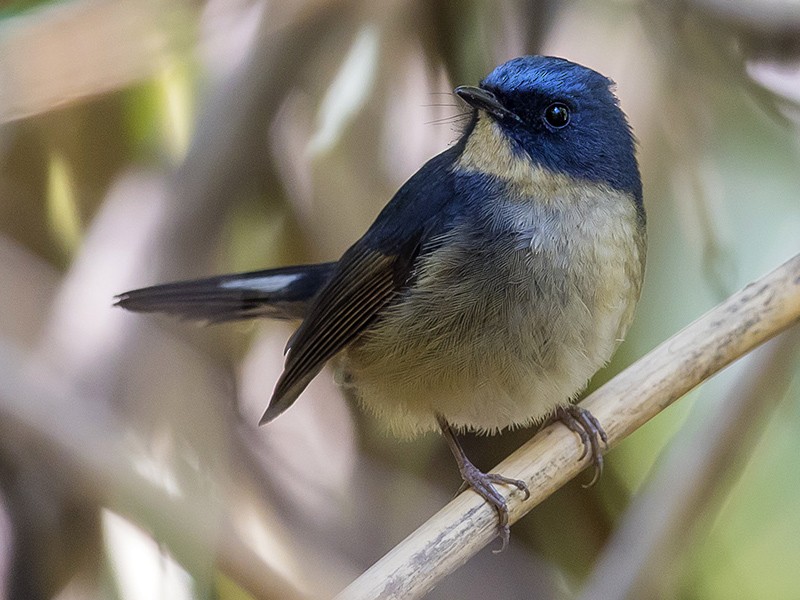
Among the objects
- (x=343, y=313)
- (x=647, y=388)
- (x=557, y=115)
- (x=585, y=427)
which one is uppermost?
(x=557, y=115)

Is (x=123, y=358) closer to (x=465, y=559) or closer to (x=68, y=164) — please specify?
(x=68, y=164)

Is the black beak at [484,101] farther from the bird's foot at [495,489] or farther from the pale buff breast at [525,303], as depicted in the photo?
the bird's foot at [495,489]

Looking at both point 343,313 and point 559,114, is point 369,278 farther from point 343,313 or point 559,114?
point 559,114

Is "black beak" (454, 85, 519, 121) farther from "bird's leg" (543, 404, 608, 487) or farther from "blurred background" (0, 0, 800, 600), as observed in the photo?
"bird's leg" (543, 404, 608, 487)

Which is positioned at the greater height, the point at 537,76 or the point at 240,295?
the point at 537,76

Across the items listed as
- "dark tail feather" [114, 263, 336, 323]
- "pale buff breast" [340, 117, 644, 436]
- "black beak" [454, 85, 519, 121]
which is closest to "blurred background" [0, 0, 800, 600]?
"dark tail feather" [114, 263, 336, 323]

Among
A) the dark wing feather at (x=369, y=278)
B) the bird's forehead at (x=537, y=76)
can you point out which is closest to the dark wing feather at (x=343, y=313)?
the dark wing feather at (x=369, y=278)

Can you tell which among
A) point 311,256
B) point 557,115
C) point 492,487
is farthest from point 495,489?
point 311,256
